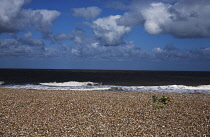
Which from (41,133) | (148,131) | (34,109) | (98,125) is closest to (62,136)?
(41,133)

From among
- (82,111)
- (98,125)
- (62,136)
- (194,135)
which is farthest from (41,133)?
(194,135)

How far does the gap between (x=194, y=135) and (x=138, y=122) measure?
260 centimetres

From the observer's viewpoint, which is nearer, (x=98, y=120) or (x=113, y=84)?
(x=98, y=120)

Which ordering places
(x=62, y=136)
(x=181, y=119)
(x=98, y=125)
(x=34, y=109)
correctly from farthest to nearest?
1. (x=34, y=109)
2. (x=181, y=119)
3. (x=98, y=125)
4. (x=62, y=136)

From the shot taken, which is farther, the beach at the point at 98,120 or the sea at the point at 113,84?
the sea at the point at 113,84

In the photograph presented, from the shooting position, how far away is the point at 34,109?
41.9 feet

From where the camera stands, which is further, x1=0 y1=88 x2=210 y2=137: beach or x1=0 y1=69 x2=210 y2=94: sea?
x1=0 y1=69 x2=210 y2=94: sea

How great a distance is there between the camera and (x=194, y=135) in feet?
28.1

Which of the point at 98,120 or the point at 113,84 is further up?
the point at 98,120

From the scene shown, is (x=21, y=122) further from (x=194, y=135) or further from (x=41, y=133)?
(x=194, y=135)

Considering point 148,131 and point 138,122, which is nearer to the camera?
point 148,131

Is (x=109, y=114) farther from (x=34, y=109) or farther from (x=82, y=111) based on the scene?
(x=34, y=109)

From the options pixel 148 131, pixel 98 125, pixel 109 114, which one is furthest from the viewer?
pixel 109 114

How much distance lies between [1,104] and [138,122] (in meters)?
9.74
